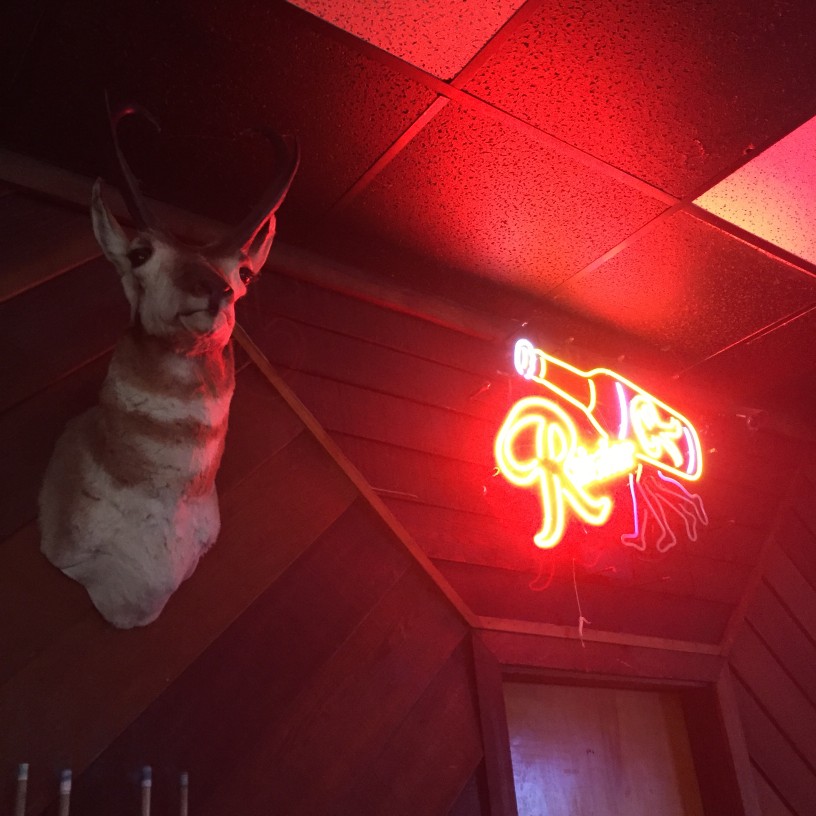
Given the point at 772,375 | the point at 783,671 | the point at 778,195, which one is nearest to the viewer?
the point at 778,195

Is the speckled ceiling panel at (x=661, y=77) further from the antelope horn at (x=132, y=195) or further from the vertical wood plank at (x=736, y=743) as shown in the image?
the vertical wood plank at (x=736, y=743)

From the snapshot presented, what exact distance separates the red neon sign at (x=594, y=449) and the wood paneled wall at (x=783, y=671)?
2.05 feet

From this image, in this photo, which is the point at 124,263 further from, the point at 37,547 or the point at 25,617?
the point at 25,617

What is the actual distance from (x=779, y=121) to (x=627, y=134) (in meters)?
0.46

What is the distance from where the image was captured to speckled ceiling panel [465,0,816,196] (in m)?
A: 1.91

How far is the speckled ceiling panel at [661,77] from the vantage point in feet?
6.25

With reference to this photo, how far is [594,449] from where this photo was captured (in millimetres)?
2947

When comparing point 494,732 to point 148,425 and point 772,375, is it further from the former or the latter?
point 772,375

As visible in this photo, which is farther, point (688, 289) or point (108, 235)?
point (688, 289)

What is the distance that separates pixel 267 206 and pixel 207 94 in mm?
488

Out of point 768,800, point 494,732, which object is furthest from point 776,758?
point 494,732

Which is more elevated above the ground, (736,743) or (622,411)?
(622,411)

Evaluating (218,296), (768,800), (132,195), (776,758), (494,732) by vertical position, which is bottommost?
(768,800)

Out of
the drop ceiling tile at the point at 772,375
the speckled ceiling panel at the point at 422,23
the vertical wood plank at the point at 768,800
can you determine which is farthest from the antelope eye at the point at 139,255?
the vertical wood plank at the point at 768,800
